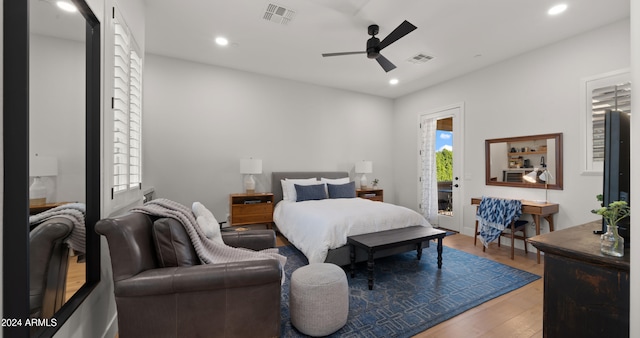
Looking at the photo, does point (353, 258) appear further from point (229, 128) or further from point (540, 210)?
point (229, 128)

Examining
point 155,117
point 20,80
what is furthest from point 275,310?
point 155,117

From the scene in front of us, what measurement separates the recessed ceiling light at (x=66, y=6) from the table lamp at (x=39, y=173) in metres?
0.79

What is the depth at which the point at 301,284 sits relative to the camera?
1.88 meters

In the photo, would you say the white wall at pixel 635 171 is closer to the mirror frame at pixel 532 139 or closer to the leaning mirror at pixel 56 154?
the leaning mirror at pixel 56 154

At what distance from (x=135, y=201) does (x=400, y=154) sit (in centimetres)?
524

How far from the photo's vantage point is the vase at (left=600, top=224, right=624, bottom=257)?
1070mm

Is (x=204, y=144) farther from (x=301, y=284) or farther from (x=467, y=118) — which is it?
(x=467, y=118)

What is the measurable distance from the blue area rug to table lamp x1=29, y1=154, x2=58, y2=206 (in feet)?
5.42

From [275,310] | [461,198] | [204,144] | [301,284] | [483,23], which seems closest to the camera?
[275,310]

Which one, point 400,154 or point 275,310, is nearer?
point 275,310

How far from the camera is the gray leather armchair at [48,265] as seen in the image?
3.64 feet

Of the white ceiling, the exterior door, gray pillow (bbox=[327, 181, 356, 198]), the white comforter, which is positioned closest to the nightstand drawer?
the white comforter

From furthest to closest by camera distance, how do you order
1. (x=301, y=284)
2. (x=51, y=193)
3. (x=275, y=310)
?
(x=301, y=284) → (x=275, y=310) → (x=51, y=193)

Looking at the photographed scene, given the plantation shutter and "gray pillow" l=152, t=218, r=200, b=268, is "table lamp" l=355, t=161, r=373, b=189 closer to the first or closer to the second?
the plantation shutter
